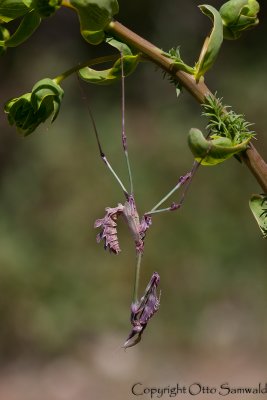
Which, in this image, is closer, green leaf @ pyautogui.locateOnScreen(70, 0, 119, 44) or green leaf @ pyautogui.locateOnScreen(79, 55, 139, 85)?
green leaf @ pyautogui.locateOnScreen(70, 0, 119, 44)

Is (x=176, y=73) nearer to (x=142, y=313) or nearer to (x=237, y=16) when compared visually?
(x=237, y=16)

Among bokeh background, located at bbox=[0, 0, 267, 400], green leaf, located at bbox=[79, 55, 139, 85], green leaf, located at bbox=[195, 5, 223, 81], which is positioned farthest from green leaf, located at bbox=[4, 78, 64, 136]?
bokeh background, located at bbox=[0, 0, 267, 400]

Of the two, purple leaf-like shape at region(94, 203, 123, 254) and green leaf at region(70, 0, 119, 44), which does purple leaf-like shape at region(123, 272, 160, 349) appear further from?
green leaf at region(70, 0, 119, 44)

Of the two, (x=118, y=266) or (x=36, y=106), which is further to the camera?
(x=118, y=266)

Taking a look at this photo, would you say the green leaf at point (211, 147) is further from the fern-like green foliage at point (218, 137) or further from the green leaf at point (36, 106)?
the green leaf at point (36, 106)

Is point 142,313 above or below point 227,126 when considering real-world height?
below

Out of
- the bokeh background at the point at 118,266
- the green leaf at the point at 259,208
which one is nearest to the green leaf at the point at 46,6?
the green leaf at the point at 259,208

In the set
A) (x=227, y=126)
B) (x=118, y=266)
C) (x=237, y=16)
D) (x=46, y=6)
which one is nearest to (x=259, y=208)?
(x=227, y=126)
